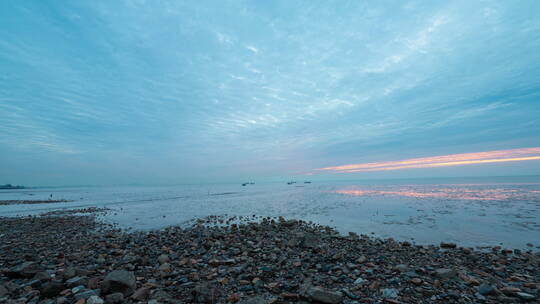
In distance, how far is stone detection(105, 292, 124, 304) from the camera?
4.84m

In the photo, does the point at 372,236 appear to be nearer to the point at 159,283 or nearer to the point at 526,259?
the point at 526,259

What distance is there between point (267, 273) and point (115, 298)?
12.7 feet

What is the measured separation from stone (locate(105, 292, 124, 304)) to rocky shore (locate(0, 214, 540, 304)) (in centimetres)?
2

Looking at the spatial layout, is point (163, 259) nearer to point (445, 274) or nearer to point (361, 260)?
point (361, 260)

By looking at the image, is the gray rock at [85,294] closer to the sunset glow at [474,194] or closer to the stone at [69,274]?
the stone at [69,274]

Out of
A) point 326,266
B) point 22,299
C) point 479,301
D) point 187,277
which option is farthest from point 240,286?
point 479,301

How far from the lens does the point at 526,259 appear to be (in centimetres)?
816

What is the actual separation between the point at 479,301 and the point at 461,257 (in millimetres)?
4589

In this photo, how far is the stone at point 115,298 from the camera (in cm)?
484

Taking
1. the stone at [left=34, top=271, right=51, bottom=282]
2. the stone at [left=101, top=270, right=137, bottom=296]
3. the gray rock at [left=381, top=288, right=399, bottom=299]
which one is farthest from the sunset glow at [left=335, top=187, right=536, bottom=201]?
the stone at [left=34, top=271, right=51, bottom=282]

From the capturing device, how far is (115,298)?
489cm

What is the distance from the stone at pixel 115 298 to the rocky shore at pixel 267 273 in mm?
20

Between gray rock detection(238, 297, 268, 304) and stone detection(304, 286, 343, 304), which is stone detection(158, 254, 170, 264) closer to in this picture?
gray rock detection(238, 297, 268, 304)

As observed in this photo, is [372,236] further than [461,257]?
Yes
